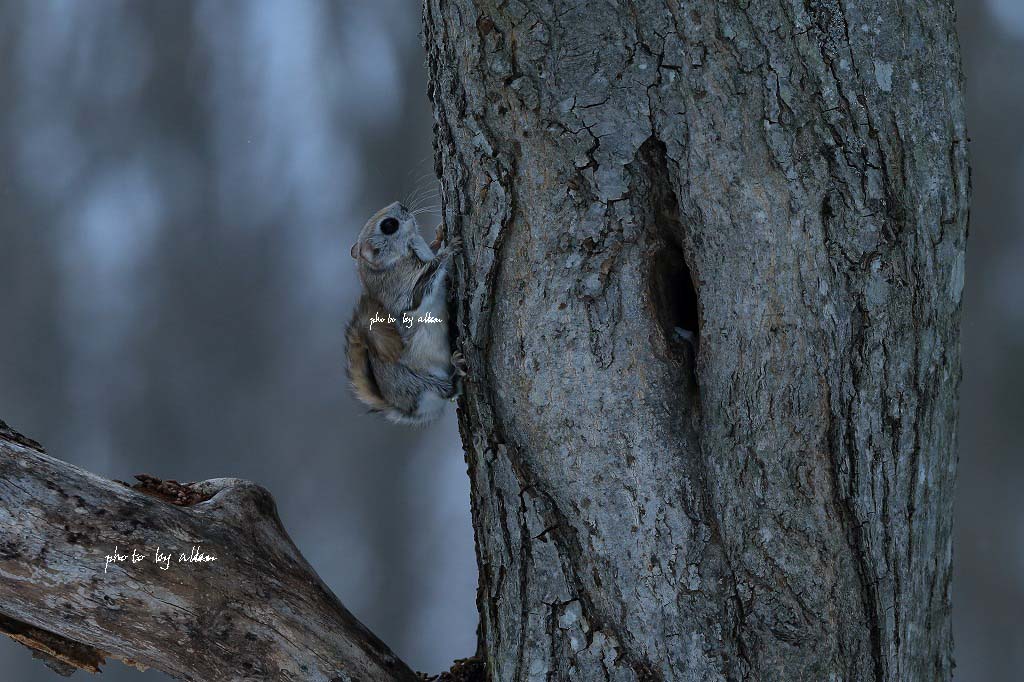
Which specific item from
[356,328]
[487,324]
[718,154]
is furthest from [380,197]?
[718,154]

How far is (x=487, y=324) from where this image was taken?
1453 millimetres

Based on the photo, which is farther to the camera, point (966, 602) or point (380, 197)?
point (380, 197)

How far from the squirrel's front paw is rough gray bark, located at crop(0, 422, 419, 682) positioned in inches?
15.4

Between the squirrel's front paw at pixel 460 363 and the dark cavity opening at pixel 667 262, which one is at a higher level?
the dark cavity opening at pixel 667 262

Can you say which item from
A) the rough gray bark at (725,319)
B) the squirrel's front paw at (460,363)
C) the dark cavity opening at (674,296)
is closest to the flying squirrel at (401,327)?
the squirrel's front paw at (460,363)

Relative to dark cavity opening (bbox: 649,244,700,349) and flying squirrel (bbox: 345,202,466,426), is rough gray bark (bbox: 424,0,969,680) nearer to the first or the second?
dark cavity opening (bbox: 649,244,700,349)

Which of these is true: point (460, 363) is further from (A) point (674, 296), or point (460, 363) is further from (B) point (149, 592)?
(B) point (149, 592)

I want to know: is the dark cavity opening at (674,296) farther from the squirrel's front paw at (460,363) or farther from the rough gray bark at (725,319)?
the squirrel's front paw at (460,363)

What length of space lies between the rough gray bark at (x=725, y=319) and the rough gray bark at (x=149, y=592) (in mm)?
328

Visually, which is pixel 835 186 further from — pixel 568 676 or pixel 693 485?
pixel 568 676

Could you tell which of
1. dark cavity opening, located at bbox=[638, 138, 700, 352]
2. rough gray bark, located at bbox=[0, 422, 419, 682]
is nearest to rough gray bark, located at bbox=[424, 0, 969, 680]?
dark cavity opening, located at bbox=[638, 138, 700, 352]

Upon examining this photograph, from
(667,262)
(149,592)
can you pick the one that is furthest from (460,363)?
(149,592)

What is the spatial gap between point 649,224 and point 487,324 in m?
0.27

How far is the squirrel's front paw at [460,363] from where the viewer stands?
59.0 inches
